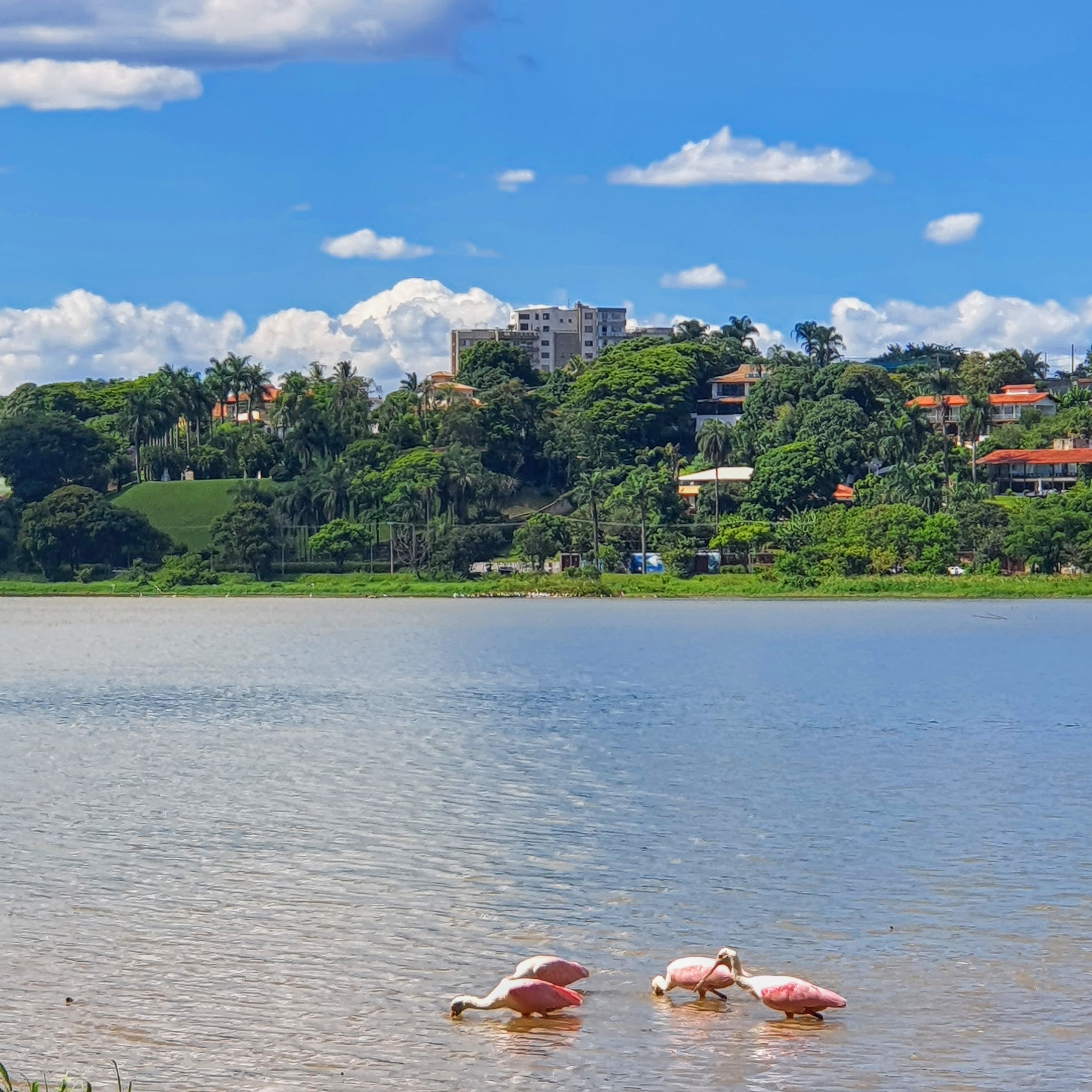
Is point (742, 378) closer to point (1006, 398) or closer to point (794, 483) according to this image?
point (1006, 398)

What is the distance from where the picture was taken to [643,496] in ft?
417

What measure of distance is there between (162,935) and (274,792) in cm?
1230

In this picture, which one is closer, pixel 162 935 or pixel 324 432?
pixel 162 935

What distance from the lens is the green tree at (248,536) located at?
12875 centimetres

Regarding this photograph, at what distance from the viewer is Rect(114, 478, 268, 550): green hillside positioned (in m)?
137

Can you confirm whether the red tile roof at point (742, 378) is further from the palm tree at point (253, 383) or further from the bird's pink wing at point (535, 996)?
the bird's pink wing at point (535, 996)

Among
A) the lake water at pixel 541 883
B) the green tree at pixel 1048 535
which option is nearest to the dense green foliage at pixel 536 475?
the green tree at pixel 1048 535

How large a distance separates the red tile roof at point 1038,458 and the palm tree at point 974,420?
1.30 meters

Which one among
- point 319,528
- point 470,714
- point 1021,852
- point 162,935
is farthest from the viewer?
point 319,528

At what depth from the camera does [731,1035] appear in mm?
14898

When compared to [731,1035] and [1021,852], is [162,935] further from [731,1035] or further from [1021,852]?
[1021,852]

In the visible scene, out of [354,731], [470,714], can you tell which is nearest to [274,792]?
[354,731]

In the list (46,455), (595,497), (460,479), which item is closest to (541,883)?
(595,497)

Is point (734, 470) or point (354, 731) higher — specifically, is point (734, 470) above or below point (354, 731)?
above
